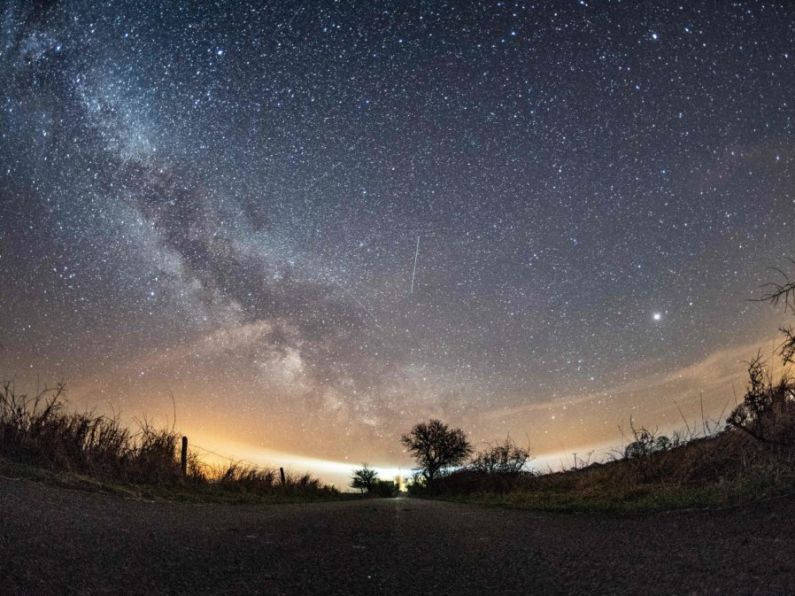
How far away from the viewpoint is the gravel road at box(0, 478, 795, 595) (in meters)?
2.96

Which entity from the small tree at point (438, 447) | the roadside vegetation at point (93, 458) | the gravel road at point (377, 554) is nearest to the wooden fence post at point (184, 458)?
the roadside vegetation at point (93, 458)

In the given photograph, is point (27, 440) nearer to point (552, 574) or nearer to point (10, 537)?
point (10, 537)

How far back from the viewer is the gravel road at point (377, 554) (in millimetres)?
2955

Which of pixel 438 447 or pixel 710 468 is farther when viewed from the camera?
pixel 438 447

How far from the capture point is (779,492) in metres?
4.94

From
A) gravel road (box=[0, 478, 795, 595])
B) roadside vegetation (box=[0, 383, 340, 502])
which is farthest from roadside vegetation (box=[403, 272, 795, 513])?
roadside vegetation (box=[0, 383, 340, 502])

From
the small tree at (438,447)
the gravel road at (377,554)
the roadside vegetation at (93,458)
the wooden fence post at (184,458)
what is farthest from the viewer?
the small tree at (438,447)

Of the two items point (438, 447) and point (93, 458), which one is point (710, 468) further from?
point (438, 447)

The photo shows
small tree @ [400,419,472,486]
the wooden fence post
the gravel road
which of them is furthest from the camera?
small tree @ [400,419,472,486]

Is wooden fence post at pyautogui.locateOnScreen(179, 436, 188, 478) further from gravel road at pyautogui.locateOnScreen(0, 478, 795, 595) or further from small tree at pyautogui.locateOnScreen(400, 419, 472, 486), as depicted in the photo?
small tree at pyautogui.locateOnScreen(400, 419, 472, 486)

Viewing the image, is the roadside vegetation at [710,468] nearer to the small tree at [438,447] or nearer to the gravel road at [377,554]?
the gravel road at [377,554]

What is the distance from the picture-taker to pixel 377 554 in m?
4.16

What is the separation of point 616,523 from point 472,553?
2.45 meters

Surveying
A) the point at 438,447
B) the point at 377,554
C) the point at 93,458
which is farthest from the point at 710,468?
the point at 438,447
